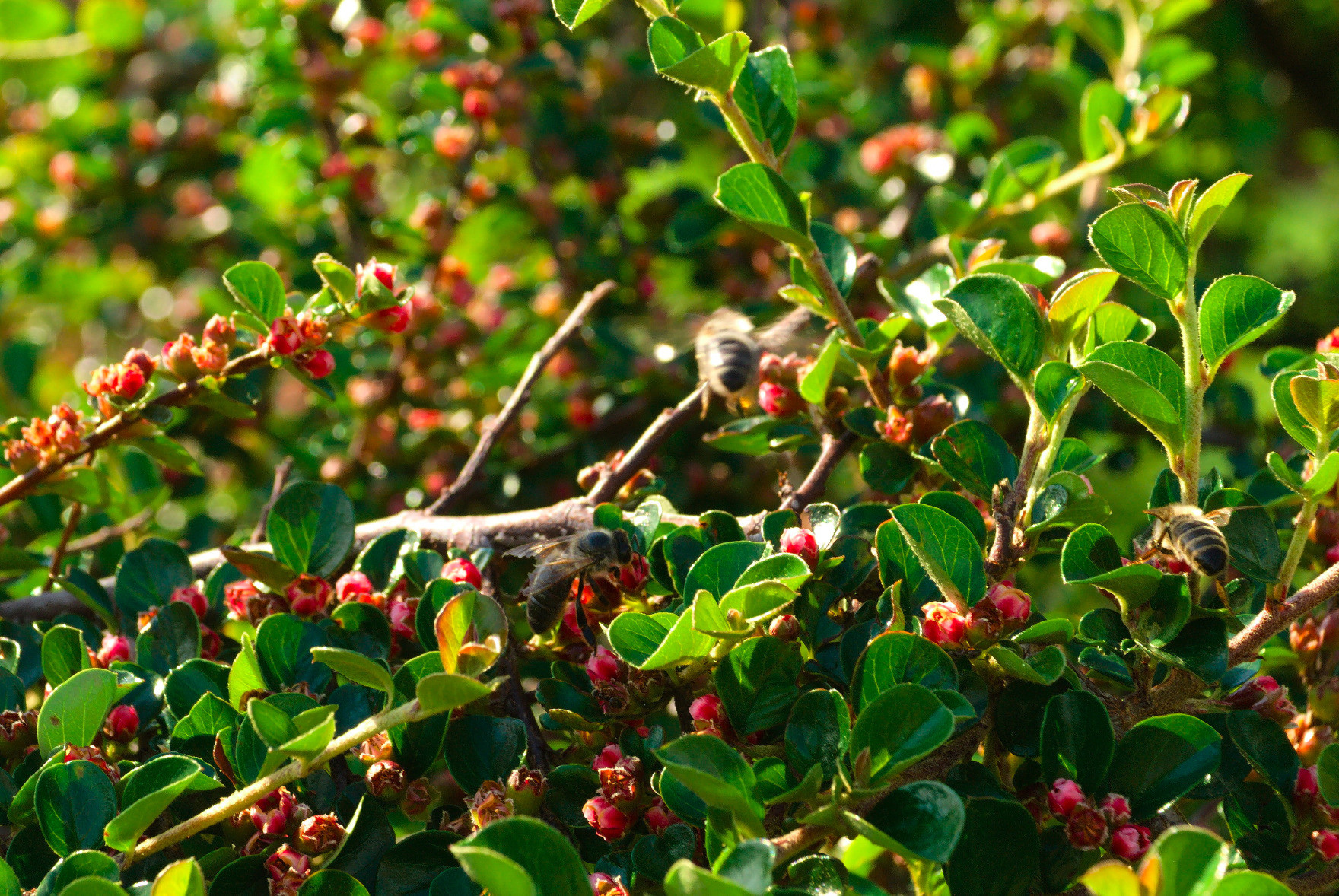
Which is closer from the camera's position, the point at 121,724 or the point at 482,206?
the point at 121,724

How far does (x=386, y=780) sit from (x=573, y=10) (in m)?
A: 0.74

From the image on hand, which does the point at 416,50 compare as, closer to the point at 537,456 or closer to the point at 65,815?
the point at 537,456

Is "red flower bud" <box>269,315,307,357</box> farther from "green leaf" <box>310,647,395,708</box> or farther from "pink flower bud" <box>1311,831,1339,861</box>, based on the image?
"pink flower bud" <box>1311,831,1339,861</box>

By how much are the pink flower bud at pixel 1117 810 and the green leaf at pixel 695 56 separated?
2.32ft

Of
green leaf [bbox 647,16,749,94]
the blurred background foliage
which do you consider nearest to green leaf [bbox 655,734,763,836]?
green leaf [bbox 647,16,749,94]

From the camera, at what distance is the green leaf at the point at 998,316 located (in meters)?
0.97

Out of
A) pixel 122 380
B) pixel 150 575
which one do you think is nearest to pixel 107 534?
pixel 150 575

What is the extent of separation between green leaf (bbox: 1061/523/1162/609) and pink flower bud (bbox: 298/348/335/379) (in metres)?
0.81

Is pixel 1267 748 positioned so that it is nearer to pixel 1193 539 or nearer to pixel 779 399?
pixel 1193 539

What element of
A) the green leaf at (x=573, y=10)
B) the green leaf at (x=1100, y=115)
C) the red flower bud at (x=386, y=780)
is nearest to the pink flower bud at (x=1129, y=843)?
the red flower bud at (x=386, y=780)

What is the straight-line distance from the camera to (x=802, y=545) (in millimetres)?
1027

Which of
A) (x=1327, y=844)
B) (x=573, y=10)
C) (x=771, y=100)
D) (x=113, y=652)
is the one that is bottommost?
(x=1327, y=844)

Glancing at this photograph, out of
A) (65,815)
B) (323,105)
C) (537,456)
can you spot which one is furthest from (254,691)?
(323,105)

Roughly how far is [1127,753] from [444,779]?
1.19 meters
